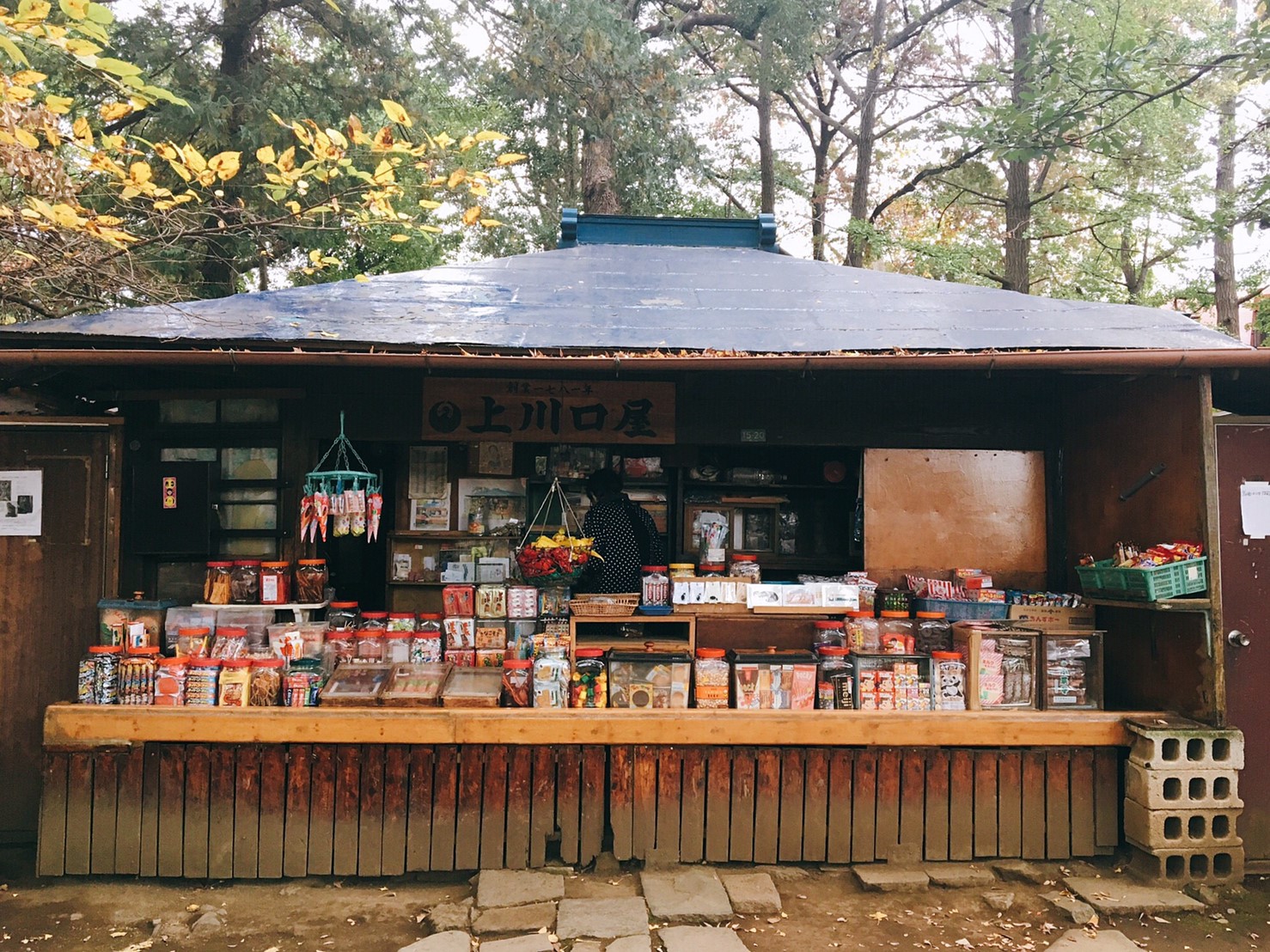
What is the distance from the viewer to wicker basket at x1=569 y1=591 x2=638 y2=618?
5.29 m

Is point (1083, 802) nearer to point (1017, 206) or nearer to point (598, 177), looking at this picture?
point (1017, 206)

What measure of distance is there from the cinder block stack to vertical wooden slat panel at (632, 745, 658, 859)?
2891 millimetres

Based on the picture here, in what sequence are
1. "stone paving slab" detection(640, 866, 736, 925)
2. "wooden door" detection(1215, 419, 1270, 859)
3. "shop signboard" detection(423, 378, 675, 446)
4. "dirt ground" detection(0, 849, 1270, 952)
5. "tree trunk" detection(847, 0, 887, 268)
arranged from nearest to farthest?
Answer: 1. "dirt ground" detection(0, 849, 1270, 952)
2. "stone paving slab" detection(640, 866, 736, 925)
3. "wooden door" detection(1215, 419, 1270, 859)
4. "shop signboard" detection(423, 378, 675, 446)
5. "tree trunk" detection(847, 0, 887, 268)

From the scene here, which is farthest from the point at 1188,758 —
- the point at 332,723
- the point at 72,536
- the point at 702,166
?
the point at 702,166

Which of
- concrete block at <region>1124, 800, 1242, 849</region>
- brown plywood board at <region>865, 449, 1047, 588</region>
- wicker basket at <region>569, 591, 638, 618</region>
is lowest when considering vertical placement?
concrete block at <region>1124, 800, 1242, 849</region>

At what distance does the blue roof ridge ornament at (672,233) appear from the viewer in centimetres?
869

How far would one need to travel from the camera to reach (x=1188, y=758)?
4.80m

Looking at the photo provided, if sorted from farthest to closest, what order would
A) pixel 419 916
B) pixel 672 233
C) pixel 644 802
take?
pixel 672 233
pixel 644 802
pixel 419 916

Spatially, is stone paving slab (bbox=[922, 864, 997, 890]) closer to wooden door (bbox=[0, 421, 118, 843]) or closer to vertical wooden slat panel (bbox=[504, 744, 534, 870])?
vertical wooden slat panel (bbox=[504, 744, 534, 870])

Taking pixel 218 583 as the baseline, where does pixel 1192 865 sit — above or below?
below

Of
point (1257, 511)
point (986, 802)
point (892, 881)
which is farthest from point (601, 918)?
point (1257, 511)

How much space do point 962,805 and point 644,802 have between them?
6.47 ft

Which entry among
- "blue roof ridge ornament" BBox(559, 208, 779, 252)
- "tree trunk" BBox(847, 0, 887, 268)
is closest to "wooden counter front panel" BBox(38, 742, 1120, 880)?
"blue roof ridge ornament" BBox(559, 208, 779, 252)

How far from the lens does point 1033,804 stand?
5.06m
